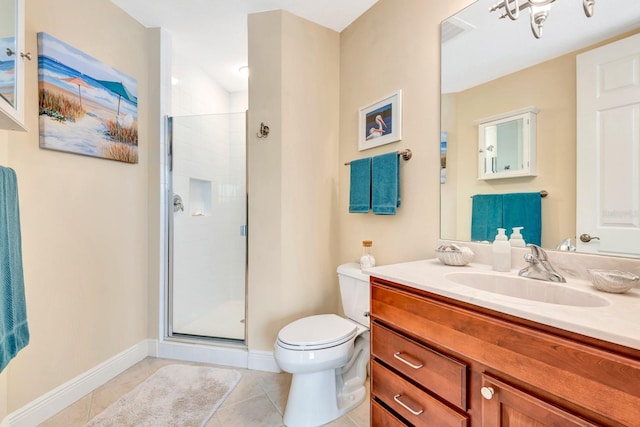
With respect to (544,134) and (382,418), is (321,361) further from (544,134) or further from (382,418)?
(544,134)

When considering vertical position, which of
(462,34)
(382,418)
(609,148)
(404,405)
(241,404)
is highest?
(462,34)

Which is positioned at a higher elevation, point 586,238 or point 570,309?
point 586,238

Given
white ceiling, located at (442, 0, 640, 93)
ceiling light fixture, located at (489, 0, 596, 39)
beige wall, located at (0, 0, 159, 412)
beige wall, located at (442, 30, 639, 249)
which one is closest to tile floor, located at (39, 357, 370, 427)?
beige wall, located at (0, 0, 159, 412)

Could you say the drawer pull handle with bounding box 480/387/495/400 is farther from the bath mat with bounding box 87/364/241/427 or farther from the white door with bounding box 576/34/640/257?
the bath mat with bounding box 87/364/241/427

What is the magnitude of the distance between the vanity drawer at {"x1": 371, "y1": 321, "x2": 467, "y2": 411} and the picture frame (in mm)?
1150

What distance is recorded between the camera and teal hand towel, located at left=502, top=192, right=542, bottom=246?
114 centimetres

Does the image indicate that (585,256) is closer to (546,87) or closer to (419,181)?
(546,87)

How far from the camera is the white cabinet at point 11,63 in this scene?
0.97 metres

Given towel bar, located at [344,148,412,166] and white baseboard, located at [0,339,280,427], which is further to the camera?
towel bar, located at [344,148,412,166]

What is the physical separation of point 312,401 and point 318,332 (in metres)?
0.33

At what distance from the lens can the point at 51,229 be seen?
1.52 m

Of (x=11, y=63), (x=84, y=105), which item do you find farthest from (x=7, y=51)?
(x=84, y=105)

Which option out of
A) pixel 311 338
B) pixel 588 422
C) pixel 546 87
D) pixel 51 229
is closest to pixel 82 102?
pixel 51 229

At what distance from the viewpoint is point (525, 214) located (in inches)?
46.1
